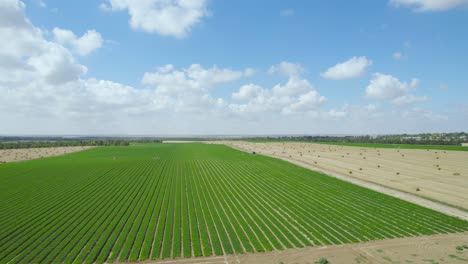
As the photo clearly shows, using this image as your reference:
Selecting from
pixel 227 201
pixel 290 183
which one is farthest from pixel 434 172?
pixel 227 201

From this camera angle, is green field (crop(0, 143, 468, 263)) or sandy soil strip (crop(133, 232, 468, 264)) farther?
green field (crop(0, 143, 468, 263))

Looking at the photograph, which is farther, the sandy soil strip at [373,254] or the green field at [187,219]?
the green field at [187,219]

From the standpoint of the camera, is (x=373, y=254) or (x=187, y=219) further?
(x=187, y=219)

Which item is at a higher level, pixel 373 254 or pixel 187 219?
pixel 187 219
